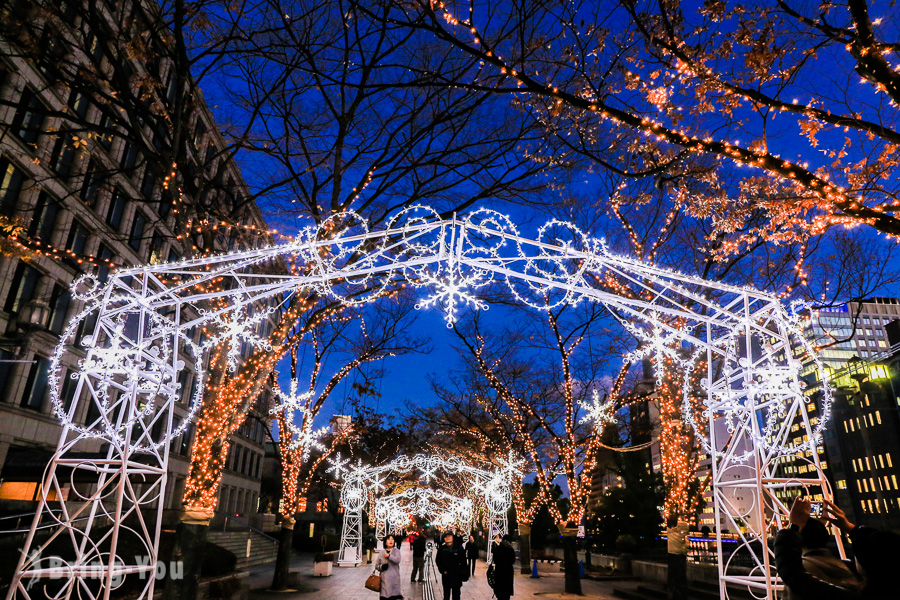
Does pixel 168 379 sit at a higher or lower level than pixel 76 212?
lower

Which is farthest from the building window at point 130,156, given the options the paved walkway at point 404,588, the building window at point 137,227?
the paved walkway at point 404,588

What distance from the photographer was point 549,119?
8.66 meters

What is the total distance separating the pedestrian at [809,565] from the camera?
10.8 ft

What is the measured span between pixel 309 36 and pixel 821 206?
25.6ft

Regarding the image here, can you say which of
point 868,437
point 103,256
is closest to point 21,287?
point 103,256

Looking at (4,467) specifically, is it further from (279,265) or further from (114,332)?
(114,332)

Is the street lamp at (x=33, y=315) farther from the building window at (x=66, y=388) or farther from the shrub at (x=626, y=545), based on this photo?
the shrub at (x=626, y=545)

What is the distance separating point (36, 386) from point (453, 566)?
1876cm

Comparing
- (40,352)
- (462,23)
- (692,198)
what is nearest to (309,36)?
(462,23)

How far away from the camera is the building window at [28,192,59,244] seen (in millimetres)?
18984

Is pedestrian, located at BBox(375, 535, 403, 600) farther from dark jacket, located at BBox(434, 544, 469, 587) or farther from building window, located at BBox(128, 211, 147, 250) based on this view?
building window, located at BBox(128, 211, 147, 250)

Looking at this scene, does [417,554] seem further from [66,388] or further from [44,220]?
[44,220]

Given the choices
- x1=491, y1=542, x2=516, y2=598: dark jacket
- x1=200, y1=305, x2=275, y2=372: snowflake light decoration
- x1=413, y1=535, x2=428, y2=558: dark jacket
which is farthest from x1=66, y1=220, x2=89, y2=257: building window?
x1=491, y1=542, x2=516, y2=598: dark jacket

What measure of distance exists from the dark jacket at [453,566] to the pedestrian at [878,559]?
8.58 metres
